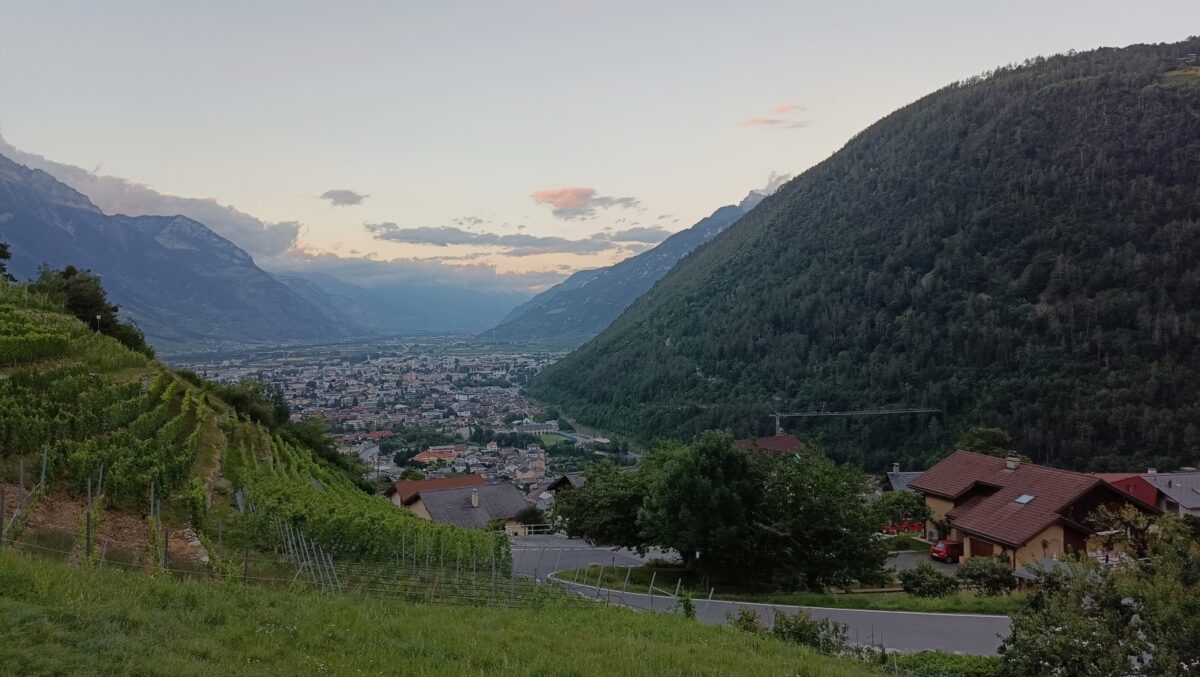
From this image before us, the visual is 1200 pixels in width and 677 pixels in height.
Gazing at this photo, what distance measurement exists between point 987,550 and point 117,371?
3617cm

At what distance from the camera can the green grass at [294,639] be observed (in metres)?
6.42

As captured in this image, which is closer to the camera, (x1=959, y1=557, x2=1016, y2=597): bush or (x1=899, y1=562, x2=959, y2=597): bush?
(x1=899, y1=562, x2=959, y2=597): bush

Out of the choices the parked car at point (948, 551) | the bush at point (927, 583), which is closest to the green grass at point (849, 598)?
the bush at point (927, 583)

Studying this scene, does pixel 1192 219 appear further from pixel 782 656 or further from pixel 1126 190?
pixel 782 656

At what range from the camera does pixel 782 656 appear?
35.0ft

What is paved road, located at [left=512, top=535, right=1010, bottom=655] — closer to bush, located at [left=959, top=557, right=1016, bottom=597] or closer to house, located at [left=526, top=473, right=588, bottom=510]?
bush, located at [left=959, top=557, right=1016, bottom=597]

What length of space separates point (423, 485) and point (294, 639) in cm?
4647

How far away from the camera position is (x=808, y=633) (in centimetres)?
1323

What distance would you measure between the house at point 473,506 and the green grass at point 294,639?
33781 millimetres

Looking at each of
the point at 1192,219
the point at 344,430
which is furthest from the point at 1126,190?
the point at 344,430

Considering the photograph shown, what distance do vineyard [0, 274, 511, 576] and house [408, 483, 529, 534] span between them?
18.5 metres

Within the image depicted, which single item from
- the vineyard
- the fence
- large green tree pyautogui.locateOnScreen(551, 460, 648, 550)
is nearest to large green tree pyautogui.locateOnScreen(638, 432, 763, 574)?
large green tree pyautogui.locateOnScreen(551, 460, 648, 550)

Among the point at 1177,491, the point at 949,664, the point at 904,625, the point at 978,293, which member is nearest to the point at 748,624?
the point at 949,664

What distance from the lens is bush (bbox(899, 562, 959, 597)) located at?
2089 centimetres
